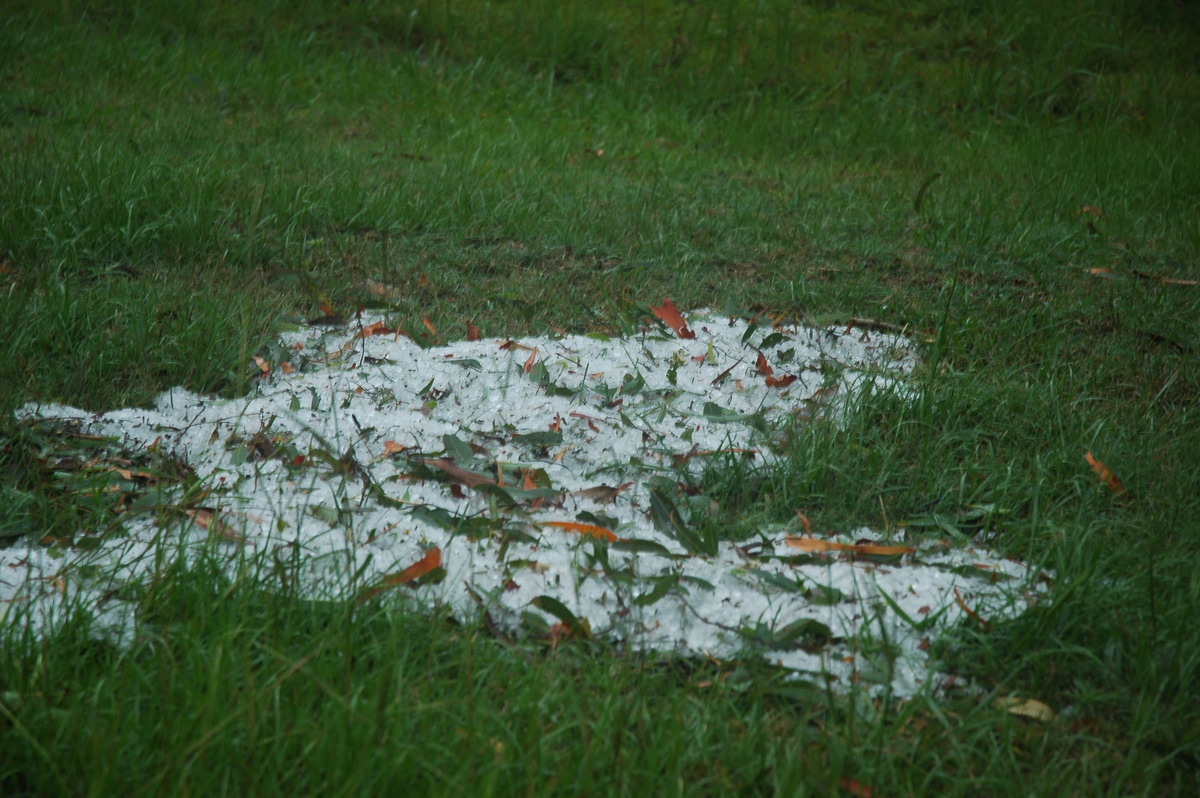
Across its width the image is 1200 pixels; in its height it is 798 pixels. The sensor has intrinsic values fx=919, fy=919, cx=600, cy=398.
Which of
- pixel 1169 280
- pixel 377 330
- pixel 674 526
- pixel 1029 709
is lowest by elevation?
pixel 377 330

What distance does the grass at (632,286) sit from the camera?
5.19 ft

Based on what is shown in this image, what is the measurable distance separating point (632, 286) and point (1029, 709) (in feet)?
7.71

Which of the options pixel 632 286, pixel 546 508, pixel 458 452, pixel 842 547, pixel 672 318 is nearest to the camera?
pixel 842 547

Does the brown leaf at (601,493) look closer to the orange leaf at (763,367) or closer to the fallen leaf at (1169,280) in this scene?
the orange leaf at (763,367)

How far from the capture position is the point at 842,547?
217 cm

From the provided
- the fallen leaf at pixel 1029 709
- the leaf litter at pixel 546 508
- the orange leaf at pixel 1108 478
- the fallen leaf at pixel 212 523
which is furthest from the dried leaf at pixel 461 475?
the orange leaf at pixel 1108 478

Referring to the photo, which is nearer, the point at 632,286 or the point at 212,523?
the point at 212,523

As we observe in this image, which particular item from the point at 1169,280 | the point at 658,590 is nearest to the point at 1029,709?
the point at 658,590

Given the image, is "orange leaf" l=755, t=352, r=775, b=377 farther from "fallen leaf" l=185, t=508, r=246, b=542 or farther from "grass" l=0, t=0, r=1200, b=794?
"fallen leaf" l=185, t=508, r=246, b=542

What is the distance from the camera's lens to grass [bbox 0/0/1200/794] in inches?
62.2

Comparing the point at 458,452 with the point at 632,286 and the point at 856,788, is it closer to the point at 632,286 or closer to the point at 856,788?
the point at 856,788

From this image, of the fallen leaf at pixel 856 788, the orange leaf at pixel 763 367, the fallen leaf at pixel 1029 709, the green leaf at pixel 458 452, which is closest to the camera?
the fallen leaf at pixel 856 788

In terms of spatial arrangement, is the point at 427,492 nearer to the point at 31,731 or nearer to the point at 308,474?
the point at 308,474

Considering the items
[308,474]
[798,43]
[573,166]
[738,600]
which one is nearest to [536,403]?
[308,474]
